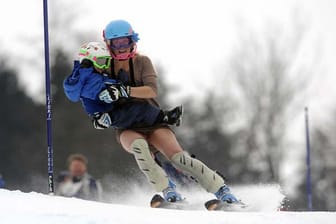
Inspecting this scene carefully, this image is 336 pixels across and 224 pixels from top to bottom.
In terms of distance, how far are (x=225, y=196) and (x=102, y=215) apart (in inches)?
75.5

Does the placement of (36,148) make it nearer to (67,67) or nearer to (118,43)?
(67,67)

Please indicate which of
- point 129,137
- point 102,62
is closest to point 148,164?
point 129,137

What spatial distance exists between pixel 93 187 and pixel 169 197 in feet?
11.3

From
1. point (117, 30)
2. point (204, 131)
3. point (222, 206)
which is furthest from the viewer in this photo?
point (204, 131)

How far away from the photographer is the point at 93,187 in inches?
393

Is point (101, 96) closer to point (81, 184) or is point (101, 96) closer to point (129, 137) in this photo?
point (129, 137)

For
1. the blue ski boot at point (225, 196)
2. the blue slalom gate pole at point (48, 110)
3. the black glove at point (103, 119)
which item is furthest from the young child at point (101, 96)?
the blue ski boot at point (225, 196)

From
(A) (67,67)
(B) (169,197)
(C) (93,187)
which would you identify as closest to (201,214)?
(B) (169,197)

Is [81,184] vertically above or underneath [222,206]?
above

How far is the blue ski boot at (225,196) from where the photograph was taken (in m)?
6.75

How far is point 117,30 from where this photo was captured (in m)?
6.73

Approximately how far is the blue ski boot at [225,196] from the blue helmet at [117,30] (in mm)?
1460

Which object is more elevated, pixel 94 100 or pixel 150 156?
pixel 94 100

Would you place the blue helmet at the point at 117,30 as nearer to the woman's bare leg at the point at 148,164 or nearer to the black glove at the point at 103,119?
the black glove at the point at 103,119
